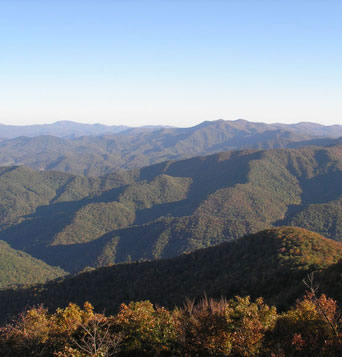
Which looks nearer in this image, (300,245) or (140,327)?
(140,327)

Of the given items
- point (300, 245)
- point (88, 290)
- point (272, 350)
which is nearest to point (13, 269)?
point (88, 290)

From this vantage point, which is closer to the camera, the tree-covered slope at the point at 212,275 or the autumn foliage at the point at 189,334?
the autumn foliage at the point at 189,334

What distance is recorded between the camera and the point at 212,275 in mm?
76062

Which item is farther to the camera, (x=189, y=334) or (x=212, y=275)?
(x=212, y=275)

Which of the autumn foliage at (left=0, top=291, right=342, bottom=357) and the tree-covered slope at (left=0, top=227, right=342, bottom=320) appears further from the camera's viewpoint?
the tree-covered slope at (left=0, top=227, right=342, bottom=320)

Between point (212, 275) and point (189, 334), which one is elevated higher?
point (189, 334)

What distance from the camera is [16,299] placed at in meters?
101

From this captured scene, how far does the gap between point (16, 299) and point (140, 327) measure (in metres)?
92.3

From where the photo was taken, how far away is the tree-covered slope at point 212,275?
59188 millimetres

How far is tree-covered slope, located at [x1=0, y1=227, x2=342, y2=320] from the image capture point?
194 ft

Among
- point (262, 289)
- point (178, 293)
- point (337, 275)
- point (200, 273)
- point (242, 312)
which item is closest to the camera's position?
point (242, 312)

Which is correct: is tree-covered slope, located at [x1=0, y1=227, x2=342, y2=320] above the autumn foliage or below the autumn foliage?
below

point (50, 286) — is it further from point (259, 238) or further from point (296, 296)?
point (296, 296)

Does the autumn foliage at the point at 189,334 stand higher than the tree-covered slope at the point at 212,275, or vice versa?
the autumn foliage at the point at 189,334
